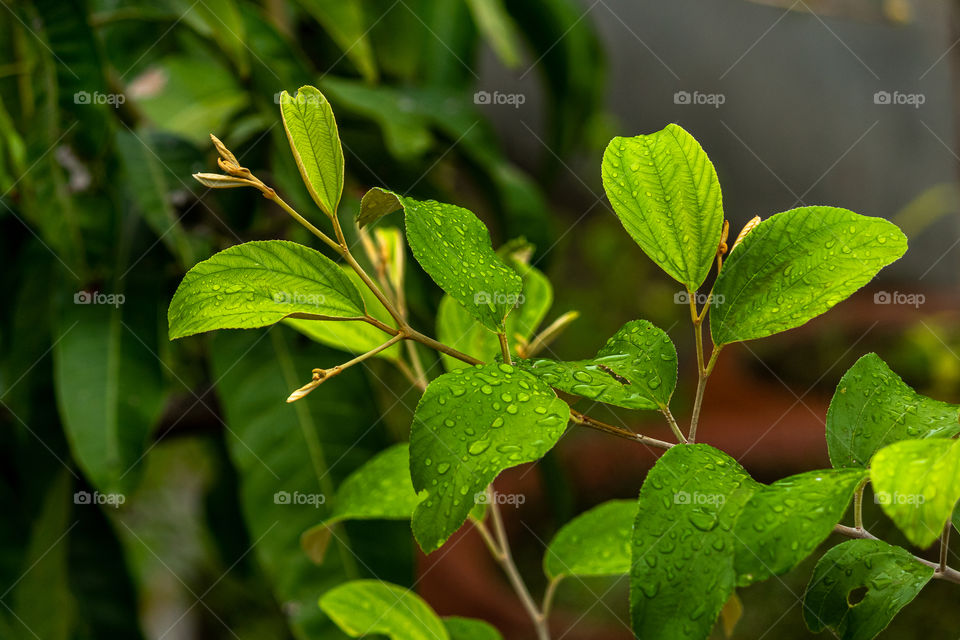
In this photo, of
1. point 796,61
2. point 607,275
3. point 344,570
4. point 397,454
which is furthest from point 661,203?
point 796,61

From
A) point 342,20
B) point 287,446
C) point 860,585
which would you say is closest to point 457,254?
point 860,585

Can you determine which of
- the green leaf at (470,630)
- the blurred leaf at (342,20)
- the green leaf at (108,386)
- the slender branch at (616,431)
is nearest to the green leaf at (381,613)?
the green leaf at (470,630)

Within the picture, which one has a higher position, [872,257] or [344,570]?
[872,257]

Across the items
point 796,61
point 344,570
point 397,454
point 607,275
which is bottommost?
point 607,275

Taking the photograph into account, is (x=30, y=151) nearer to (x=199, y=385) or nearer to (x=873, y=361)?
(x=199, y=385)

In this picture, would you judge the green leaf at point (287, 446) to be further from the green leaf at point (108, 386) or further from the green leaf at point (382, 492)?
the green leaf at point (382, 492)

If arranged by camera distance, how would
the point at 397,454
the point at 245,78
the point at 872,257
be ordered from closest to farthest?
the point at 872,257, the point at 397,454, the point at 245,78

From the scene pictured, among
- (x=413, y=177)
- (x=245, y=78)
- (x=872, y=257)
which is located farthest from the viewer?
(x=413, y=177)
